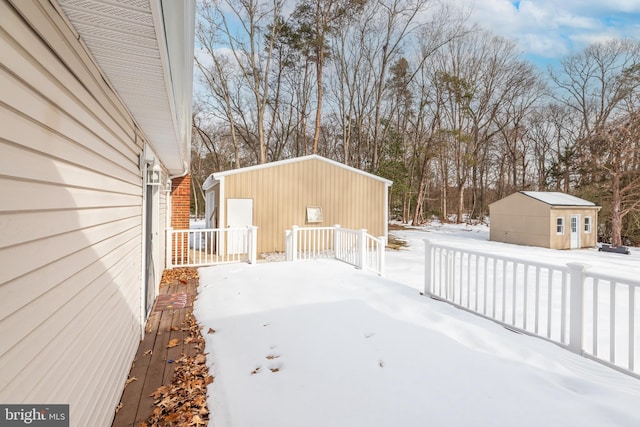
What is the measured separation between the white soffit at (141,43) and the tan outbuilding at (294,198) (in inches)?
283

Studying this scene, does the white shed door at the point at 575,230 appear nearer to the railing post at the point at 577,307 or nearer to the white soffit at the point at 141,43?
the railing post at the point at 577,307

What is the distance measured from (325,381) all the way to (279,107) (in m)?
19.5

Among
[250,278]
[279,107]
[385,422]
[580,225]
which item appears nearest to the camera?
[385,422]

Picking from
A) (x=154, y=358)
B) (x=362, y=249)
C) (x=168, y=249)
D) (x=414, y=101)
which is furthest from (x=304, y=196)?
A: (x=414, y=101)

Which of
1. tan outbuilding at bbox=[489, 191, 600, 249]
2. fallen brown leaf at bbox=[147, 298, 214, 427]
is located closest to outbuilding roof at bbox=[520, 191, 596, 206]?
tan outbuilding at bbox=[489, 191, 600, 249]

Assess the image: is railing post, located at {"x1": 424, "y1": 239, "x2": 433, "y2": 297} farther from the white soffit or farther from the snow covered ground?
the white soffit

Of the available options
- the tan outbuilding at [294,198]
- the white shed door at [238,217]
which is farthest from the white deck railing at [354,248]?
the tan outbuilding at [294,198]

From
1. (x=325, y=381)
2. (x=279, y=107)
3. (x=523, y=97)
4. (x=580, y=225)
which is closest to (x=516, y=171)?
(x=523, y=97)

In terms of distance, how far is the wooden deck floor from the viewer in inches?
90.1

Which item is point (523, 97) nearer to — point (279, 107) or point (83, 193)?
point (279, 107)

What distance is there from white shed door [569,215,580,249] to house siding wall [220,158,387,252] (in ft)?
29.0

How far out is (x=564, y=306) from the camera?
2.96m

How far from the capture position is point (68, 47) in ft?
4.71

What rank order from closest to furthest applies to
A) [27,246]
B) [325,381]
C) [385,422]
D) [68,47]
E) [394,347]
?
[27,246] → [68,47] → [385,422] → [325,381] → [394,347]
